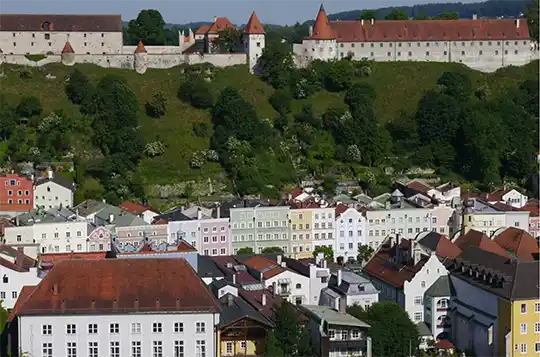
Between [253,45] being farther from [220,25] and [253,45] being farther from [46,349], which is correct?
[46,349]

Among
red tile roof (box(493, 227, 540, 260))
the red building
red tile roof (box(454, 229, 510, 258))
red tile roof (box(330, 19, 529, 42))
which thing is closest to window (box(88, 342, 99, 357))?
red tile roof (box(454, 229, 510, 258))

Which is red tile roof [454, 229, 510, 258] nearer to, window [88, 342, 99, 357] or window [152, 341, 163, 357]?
window [152, 341, 163, 357]

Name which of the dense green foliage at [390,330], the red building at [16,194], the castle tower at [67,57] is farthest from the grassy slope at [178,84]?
the dense green foliage at [390,330]

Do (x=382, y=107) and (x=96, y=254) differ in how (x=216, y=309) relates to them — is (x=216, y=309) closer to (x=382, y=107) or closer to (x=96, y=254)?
(x=96, y=254)

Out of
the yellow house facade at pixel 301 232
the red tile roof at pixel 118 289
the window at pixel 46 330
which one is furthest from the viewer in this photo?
the yellow house facade at pixel 301 232


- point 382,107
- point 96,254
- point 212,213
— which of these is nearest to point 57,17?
point 382,107

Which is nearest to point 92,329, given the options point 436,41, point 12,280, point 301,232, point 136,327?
point 136,327

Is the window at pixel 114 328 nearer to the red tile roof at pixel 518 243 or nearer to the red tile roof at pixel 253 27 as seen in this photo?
the red tile roof at pixel 518 243
